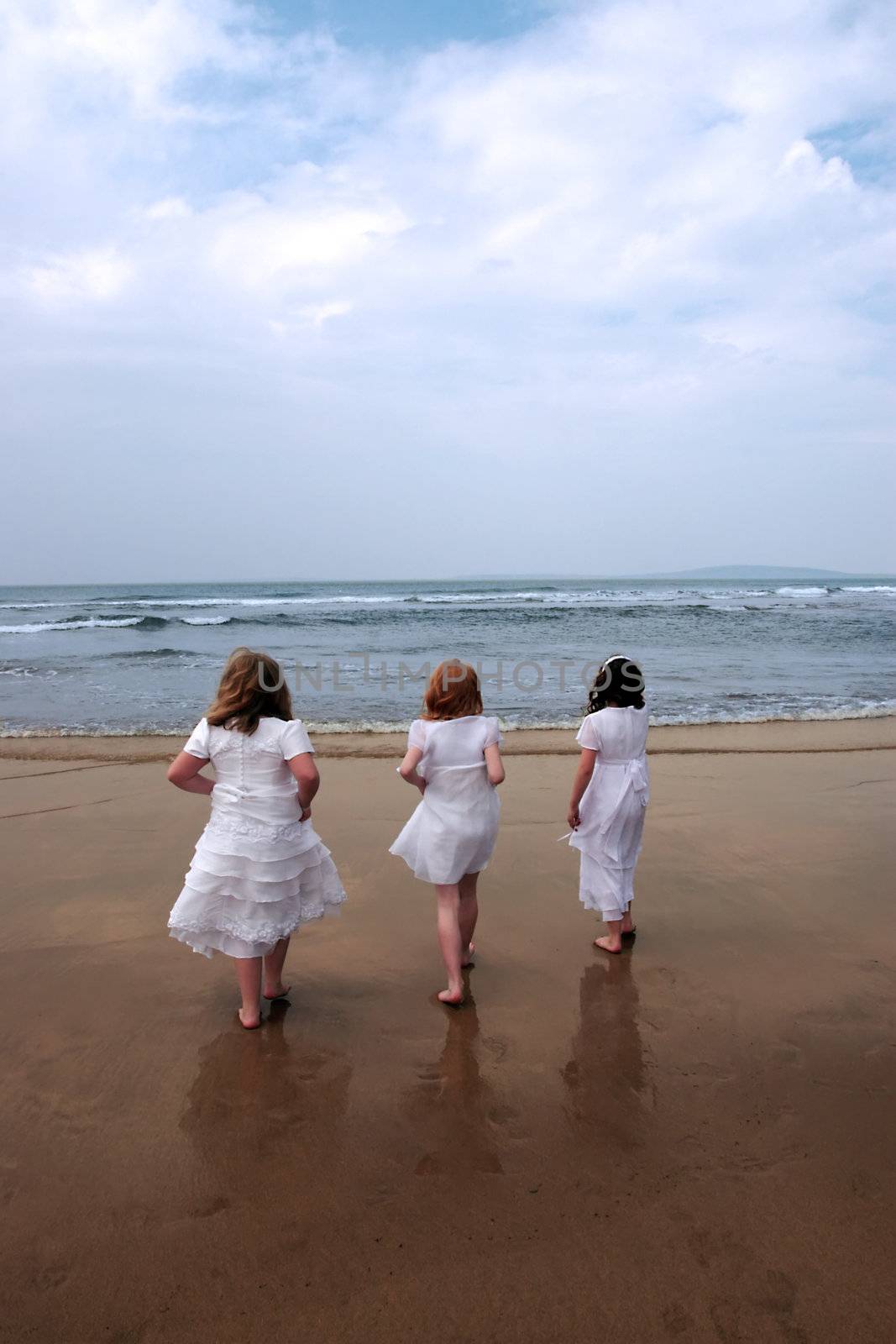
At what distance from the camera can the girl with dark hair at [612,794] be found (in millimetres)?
3805

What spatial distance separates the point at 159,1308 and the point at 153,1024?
1273 mm

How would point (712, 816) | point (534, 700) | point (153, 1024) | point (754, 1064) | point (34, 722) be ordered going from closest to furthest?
point (754, 1064), point (153, 1024), point (712, 816), point (34, 722), point (534, 700)

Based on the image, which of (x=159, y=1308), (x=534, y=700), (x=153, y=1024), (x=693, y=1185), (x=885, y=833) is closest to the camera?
(x=159, y=1308)

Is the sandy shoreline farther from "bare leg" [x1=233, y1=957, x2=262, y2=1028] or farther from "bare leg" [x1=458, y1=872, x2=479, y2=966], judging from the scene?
"bare leg" [x1=233, y1=957, x2=262, y2=1028]

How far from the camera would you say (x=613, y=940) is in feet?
12.4

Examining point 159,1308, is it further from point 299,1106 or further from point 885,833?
point 885,833

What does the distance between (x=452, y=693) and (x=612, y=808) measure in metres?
1.09

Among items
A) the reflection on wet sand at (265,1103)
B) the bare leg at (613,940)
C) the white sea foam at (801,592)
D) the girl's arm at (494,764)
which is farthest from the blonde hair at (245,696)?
the white sea foam at (801,592)

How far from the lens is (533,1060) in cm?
289

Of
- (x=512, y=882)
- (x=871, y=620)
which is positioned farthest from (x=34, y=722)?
(x=871, y=620)

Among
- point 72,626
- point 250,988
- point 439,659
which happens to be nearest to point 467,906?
point 250,988

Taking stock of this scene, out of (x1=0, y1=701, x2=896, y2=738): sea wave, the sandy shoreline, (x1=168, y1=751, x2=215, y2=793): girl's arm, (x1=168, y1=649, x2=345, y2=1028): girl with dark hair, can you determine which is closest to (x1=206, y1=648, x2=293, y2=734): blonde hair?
(x1=168, y1=649, x2=345, y2=1028): girl with dark hair

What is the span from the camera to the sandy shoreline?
7.90 metres

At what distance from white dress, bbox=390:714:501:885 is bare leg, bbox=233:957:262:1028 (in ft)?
2.48
